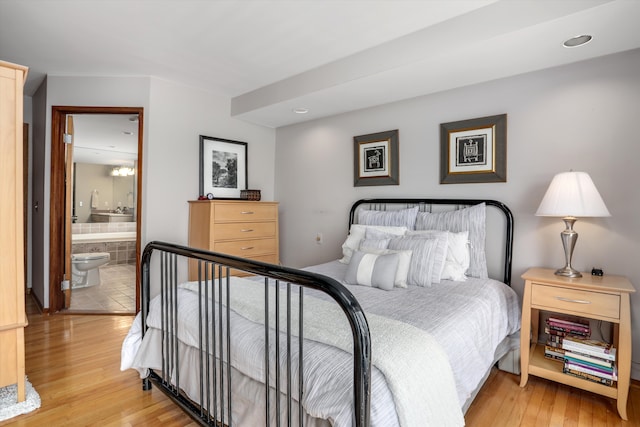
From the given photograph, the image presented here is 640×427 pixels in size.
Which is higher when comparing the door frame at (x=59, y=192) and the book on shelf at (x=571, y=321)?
the door frame at (x=59, y=192)

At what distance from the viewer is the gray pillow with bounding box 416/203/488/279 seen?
8.57ft

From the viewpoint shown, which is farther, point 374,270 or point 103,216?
point 103,216

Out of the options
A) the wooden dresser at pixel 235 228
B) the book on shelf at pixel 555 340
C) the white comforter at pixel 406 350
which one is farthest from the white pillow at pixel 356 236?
the book on shelf at pixel 555 340

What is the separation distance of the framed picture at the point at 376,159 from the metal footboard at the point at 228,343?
183cm

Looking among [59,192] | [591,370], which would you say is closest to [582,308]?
[591,370]

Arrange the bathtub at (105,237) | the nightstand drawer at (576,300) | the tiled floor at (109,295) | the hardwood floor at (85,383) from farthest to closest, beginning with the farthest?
the bathtub at (105,237) < the tiled floor at (109,295) < the nightstand drawer at (576,300) < the hardwood floor at (85,383)

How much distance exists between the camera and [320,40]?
254cm

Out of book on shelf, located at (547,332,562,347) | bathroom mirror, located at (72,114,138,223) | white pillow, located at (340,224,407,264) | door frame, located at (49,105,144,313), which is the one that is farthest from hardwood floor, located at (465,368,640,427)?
bathroom mirror, located at (72,114,138,223)

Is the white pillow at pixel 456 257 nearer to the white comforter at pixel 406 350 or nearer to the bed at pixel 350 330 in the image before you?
the bed at pixel 350 330

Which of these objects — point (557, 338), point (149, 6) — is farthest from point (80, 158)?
point (557, 338)

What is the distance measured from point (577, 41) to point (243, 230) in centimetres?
310

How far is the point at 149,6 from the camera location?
2150mm

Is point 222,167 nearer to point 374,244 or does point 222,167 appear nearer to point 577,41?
point 374,244

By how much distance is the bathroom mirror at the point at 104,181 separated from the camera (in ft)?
21.0
